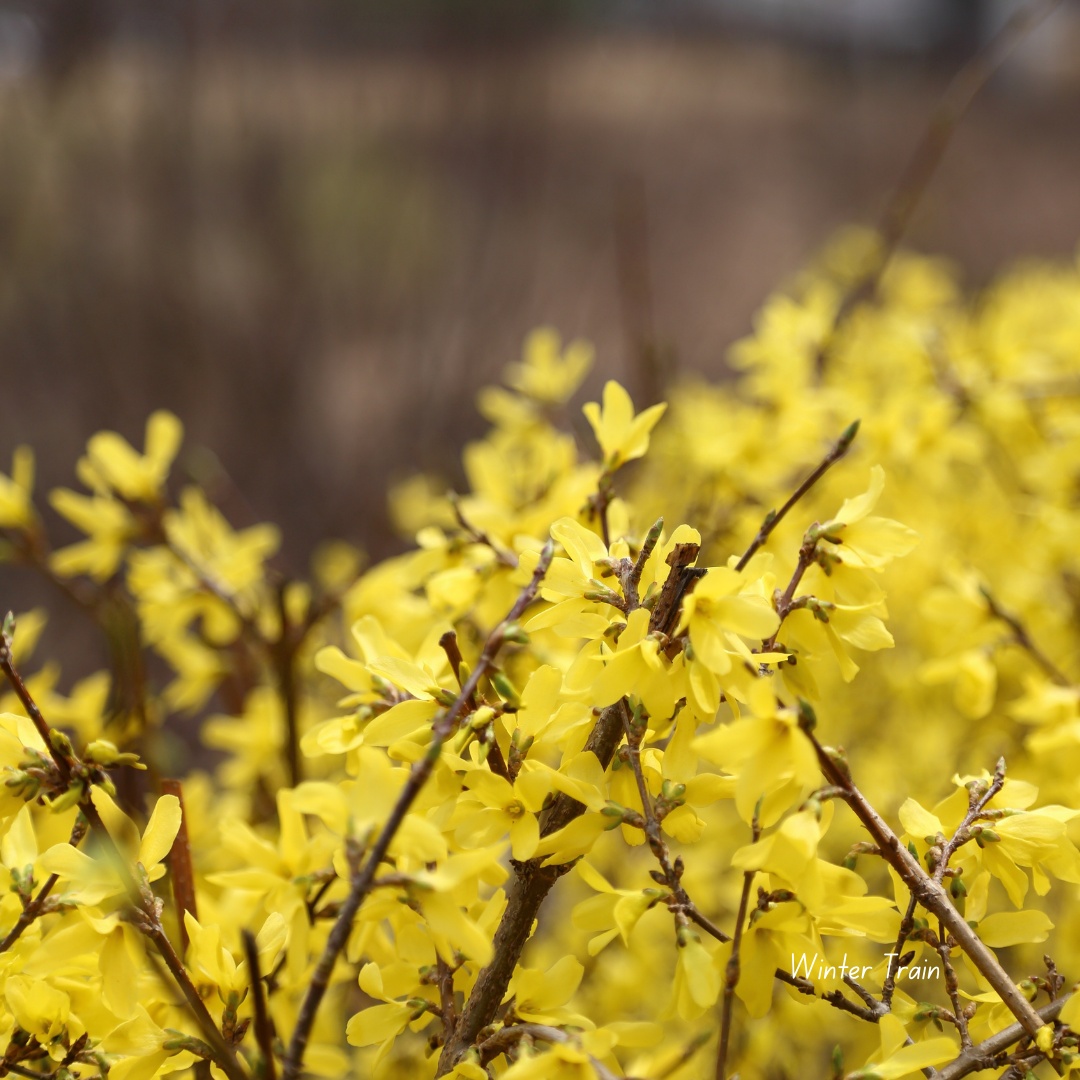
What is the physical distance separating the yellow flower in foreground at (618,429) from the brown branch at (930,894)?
0.97 ft

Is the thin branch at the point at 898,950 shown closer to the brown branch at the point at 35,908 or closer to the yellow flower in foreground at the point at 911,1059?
the yellow flower in foreground at the point at 911,1059

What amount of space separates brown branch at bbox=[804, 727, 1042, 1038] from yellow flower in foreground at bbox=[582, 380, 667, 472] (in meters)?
0.30

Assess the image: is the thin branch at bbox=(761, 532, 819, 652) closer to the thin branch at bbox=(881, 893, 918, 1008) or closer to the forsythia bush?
the forsythia bush

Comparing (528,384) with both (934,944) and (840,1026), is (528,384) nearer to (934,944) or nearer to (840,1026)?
(934,944)

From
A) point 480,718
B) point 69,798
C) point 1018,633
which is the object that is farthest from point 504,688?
point 1018,633

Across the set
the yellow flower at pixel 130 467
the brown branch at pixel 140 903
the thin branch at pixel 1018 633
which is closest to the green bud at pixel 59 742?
the brown branch at pixel 140 903

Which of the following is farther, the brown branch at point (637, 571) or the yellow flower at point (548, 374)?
the yellow flower at point (548, 374)

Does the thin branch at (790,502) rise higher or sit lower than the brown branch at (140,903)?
higher

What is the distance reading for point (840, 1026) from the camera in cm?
140

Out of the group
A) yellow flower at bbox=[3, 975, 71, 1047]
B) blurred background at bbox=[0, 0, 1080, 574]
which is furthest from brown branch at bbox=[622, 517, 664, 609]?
blurred background at bbox=[0, 0, 1080, 574]

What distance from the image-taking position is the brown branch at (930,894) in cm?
51

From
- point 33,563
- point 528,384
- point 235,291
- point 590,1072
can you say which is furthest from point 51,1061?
point 235,291

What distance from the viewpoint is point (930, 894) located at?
0.53 meters

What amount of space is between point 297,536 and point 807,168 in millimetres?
4410
